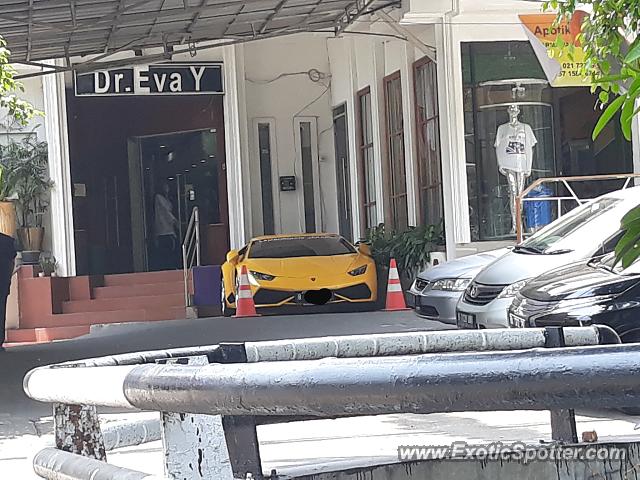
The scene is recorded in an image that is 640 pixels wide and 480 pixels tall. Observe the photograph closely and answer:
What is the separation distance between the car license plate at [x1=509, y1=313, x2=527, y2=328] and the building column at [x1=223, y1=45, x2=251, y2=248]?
13064 mm

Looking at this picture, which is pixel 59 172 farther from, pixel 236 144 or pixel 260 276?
pixel 260 276

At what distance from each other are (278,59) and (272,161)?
202 centimetres

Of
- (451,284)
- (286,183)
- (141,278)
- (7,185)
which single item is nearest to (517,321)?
(451,284)

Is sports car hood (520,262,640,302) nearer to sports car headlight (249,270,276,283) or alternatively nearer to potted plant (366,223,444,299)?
sports car headlight (249,270,276,283)

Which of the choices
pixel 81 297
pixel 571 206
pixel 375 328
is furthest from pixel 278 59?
pixel 375 328

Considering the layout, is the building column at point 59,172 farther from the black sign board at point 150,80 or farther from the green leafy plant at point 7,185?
the green leafy plant at point 7,185

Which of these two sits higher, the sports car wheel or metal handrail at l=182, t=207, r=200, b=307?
metal handrail at l=182, t=207, r=200, b=307

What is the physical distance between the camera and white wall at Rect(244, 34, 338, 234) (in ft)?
73.5

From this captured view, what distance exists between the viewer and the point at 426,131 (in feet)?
61.0

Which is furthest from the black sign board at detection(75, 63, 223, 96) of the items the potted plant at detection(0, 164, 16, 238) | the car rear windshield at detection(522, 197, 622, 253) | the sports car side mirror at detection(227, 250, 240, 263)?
the car rear windshield at detection(522, 197, 622, 253)

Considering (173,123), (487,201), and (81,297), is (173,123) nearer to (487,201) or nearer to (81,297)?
(81,297)

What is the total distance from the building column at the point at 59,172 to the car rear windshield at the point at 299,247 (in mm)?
4219

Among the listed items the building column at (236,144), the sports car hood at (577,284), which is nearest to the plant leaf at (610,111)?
the sports car hood at (577,284)

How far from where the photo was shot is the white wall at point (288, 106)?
2239 cm
